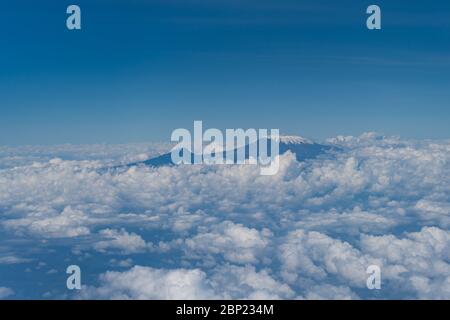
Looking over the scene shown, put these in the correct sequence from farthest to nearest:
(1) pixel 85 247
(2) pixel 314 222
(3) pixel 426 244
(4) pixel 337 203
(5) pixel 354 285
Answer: (4) pixel 337 203 → (2) pixel 314 222 → (3) pixel 426 244 → (1) pixel 85 247 → (5) pixel 354 285

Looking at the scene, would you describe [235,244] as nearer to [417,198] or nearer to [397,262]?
[397,262]

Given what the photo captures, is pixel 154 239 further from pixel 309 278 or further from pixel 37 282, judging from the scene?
pixel 309 278
